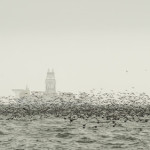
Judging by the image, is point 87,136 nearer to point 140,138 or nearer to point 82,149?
point 140,138

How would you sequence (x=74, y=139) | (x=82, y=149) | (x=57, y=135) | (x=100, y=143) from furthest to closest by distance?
(x=57, y=135) → (x=74, y=139) → (x=100, y=143) → (x=82, y=149)

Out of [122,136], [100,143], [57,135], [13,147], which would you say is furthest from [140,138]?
[13,147]

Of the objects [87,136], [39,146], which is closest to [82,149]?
[39,146]

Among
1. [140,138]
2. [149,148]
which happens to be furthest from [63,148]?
[140,138]

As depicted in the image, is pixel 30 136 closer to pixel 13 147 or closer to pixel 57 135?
pixel 57 135

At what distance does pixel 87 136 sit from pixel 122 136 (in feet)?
9.36

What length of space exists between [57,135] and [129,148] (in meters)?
8.46

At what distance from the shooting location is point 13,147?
81.3ft

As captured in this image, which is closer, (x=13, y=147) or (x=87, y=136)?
(x=13, y=147)

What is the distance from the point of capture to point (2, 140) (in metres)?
28.3

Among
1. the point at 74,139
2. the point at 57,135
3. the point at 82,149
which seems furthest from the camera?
the point at 57,135

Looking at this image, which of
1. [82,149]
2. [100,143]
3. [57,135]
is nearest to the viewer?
[82,149]

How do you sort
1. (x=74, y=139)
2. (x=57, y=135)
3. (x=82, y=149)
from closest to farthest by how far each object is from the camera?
(x=82, y=149) → (x=74, y=139) → (x=57, y=135)

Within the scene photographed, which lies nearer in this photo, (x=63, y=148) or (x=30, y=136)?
(x=63, y=148)
